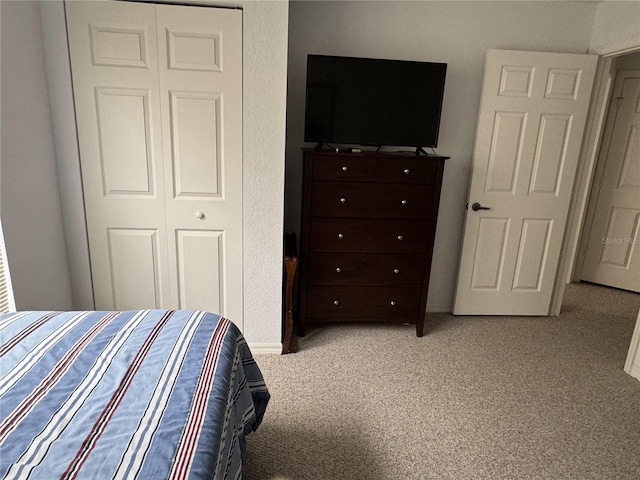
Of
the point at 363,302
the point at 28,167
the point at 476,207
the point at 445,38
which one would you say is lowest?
the point at 363,302

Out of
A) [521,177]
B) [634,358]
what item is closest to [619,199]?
[521,177]

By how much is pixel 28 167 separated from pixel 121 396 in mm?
1582

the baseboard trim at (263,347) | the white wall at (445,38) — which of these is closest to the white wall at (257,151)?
the baseboard trim at (263,347)

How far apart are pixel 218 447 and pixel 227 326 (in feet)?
1.78

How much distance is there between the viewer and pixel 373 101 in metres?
2.50

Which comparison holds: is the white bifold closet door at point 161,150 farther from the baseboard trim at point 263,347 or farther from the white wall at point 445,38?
the white wall at point 445,38

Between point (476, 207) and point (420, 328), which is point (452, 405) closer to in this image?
point (420, 328)

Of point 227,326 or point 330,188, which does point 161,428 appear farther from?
point 330,188

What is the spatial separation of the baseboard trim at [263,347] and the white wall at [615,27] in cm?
306

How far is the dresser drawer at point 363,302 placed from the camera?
268 centimetres

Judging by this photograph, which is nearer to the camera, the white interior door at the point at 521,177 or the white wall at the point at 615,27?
the white wall at the point at 615,27

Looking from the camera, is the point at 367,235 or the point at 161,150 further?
the point at 367,235

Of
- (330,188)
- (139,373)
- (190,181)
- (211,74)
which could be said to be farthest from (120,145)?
(139,373)

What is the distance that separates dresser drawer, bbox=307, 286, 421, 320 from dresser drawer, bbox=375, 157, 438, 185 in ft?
2.51
